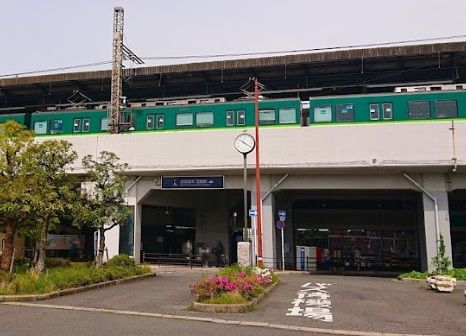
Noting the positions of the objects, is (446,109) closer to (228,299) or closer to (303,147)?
(303,147)

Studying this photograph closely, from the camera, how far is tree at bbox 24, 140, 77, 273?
14039 mm

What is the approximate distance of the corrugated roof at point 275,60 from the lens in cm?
2644

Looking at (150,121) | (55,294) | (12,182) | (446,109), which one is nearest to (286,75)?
(150,121)

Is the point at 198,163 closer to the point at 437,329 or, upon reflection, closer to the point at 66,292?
the point at 66,292

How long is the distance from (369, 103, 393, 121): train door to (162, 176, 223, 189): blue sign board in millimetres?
7573

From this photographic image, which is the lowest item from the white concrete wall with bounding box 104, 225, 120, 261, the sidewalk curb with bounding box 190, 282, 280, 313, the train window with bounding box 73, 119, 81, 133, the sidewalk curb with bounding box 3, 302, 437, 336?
the sidewalk curb with bounding box 3, 302, 437, 336

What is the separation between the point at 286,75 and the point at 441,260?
614 inches

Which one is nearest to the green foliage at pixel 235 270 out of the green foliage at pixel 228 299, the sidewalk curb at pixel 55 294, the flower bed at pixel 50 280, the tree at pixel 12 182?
the green foliage at pixel 228 299

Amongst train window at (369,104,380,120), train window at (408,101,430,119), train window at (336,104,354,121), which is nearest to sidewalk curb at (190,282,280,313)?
train window at (336,104,354,121)

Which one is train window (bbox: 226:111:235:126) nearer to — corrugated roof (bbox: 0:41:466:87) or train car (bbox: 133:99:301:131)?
train car (bbox: 133:99:301:131)

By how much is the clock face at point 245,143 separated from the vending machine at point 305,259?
1020 centimetres

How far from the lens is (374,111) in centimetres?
2147

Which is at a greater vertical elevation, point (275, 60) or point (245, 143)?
point (275, 60)

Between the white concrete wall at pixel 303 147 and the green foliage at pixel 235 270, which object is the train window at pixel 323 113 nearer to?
the white concrete wall at pixel 303 147
